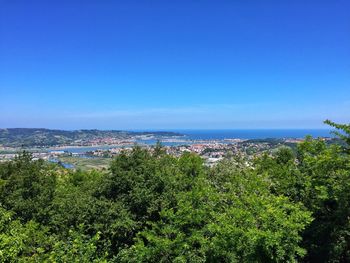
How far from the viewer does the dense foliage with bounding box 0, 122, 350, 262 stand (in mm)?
11523

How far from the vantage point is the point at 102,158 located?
104875 mm

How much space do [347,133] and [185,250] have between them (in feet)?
29.8

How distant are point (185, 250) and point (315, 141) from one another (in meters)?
11.9

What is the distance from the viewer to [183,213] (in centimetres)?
1427

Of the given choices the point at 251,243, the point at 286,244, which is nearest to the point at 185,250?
the point at 251,243

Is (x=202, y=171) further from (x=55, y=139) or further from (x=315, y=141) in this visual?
(x=55, y=139)

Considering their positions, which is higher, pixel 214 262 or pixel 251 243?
pixel 251 243

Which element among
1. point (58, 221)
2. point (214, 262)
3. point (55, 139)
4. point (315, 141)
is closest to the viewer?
point (214, 262)

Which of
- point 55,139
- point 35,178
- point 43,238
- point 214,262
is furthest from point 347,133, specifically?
point 55,139

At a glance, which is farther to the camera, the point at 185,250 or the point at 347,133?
the point at 347,133

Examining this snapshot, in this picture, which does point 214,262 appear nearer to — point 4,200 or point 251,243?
point 251,243

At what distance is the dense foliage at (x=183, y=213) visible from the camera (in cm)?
1152

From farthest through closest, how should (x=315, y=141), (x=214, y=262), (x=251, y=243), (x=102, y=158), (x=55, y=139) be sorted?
(x=55, y=139) → (x=102, y=158) → (x=315, y=141) → (x=214, y=262) → (x=251, y=243)

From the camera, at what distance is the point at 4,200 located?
66.4ft
